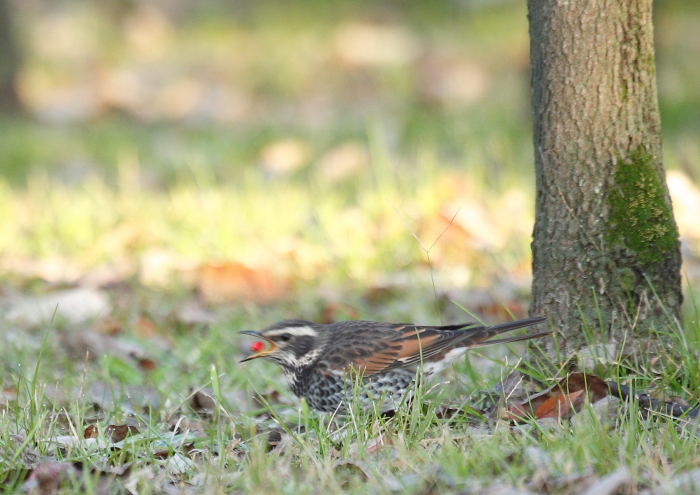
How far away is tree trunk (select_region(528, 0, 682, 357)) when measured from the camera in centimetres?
357

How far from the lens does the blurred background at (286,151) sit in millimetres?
5898

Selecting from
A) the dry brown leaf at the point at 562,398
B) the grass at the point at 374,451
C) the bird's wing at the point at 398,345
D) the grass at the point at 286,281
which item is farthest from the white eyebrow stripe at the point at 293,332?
the dry brown leaf at the point at 562,398

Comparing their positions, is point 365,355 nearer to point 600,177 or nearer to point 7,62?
point 600,177

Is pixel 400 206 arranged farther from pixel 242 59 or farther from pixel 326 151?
pixel 242 59

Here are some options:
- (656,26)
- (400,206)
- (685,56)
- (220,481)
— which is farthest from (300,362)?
(685,56)

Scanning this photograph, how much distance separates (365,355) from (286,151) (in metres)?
5.49

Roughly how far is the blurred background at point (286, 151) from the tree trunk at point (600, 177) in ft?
1.26

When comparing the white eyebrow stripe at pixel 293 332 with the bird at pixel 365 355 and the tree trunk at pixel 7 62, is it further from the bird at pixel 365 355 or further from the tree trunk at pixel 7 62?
the tree trunk at pixel 7 62

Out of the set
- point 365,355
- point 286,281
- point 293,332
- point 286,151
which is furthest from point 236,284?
point 286,151

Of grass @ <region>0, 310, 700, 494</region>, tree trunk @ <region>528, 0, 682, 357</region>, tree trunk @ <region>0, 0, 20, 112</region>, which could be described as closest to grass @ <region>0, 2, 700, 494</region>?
grass @ <region>0, 310, 700, 494</region>

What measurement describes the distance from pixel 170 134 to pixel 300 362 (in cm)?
762

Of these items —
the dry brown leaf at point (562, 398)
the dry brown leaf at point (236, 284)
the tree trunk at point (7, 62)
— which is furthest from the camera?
the tree trunk at point (7, 62)

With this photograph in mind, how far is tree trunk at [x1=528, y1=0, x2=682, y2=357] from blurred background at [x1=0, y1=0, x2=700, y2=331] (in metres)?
0.38

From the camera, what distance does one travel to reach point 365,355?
405 cm
